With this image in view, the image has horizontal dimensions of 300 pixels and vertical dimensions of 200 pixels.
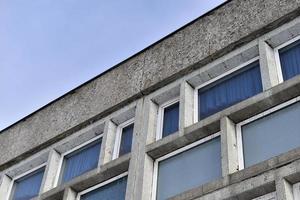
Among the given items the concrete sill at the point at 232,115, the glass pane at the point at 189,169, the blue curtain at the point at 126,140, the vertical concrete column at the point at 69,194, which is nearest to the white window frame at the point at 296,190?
the glass pane at the point at 189,169

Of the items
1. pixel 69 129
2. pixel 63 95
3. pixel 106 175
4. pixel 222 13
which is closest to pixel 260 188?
pixel 106 175

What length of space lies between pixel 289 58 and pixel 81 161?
3695 millimetres

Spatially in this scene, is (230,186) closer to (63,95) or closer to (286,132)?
(286,132)

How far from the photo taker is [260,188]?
19.4ft

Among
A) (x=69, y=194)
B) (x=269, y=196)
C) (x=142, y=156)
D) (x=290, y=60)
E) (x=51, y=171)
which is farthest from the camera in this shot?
(x=51, y=171)

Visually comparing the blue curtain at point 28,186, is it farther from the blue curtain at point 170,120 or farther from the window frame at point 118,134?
the blue curtain at point 170,120

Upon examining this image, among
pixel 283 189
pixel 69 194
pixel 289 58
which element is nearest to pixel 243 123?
pixel 289 58

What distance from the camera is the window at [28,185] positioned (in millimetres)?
9203

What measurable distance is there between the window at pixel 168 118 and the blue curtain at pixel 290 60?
1691 millimetres

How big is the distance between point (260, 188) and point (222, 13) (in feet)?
10.9

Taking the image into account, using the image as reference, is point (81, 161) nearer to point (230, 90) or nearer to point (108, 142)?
point (108, 142)

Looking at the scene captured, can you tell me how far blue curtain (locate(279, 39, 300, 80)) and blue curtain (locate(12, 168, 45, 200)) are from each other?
4456 millimetres

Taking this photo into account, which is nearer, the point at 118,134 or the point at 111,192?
the point at 111,192

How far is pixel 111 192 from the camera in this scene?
7844mm
